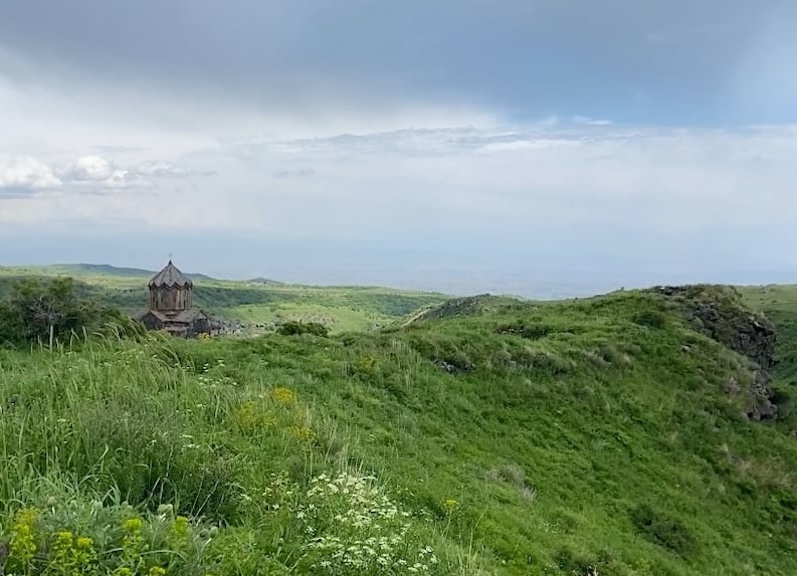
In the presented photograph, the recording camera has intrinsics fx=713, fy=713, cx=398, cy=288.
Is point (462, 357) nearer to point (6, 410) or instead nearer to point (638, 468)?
point (638, 468)

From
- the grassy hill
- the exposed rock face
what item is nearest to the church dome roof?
the grassy hill

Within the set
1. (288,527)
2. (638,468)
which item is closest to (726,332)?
(638,468)

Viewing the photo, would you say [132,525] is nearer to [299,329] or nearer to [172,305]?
[299,329]

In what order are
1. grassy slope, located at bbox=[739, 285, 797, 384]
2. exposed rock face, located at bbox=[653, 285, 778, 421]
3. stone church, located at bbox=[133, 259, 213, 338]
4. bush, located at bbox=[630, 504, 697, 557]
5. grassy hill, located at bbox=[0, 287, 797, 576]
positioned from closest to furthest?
1. grassy hill, located at bbox=[0, 287, 797, 576]
2. bush, located at bbox=[630, 504, 697, 557]
3. exposed rock face, located at bbox=[653, 285, 778, 421]
4. grassy slope, located at bbox=[739, 285, 797, 384]
5. stone church, located at bbox=[133, 259, 213, 338]

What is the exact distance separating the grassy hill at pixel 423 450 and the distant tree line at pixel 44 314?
9.24 feet

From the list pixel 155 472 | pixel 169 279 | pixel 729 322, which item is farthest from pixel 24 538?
pixel 169 279

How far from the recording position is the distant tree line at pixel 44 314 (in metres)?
15.6

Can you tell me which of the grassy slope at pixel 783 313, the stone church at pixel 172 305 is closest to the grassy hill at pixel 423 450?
the grassy slope at pixel 783 313

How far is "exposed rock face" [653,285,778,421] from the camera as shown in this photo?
89.0ft

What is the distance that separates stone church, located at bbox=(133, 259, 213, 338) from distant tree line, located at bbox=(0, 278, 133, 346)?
1461 inches

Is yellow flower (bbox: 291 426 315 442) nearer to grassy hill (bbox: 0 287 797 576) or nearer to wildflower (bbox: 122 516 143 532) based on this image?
grassy hill (bbox: 0 287 797 576)

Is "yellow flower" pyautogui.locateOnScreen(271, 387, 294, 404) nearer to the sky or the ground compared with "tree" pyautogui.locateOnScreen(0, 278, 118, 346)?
nearer to the ground

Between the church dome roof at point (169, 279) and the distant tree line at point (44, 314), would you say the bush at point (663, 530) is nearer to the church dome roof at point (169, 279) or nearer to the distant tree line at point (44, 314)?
the distant tree line at point (44, 314)

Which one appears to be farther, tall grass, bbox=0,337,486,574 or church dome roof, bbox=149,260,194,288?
church dome roof, bbox=149,260,194,288
